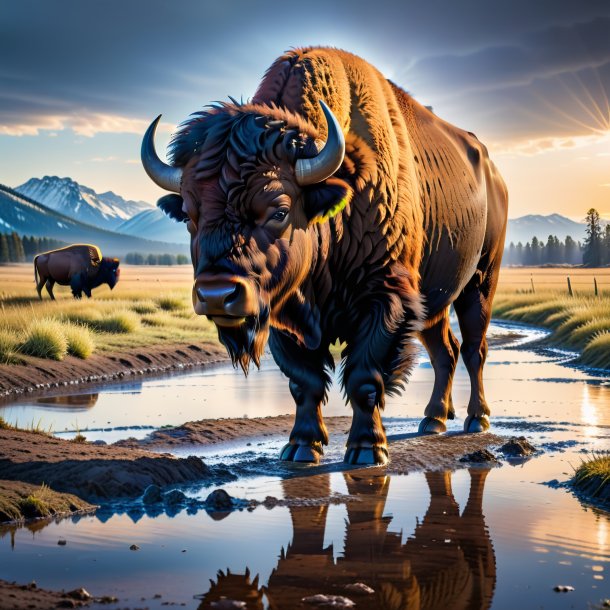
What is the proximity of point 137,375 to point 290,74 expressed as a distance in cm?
992

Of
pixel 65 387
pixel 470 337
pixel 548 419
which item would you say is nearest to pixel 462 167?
pixel 470 337

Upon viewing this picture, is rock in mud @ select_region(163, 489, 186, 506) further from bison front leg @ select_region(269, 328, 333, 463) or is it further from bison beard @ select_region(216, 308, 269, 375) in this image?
bison front leg @ select_region(269, 328, 333, 463)

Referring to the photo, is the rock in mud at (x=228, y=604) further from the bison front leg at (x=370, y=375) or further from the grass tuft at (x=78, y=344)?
the grass tuft at (x=78, y=344)

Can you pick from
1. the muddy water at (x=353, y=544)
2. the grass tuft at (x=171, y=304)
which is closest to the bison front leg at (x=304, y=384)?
the muddy water at (x=353, y=544)

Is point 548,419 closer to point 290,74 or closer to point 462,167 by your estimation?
point 462,167

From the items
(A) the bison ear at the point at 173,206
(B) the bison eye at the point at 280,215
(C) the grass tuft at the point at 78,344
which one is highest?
(A) the bison ear at the point at 173,206

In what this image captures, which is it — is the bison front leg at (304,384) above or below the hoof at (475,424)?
above

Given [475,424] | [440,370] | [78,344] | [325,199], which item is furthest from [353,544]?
[78,344]

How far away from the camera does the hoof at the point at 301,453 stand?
26.9 feet

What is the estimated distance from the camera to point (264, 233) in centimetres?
706

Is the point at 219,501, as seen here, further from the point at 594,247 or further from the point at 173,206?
the point at 594,247

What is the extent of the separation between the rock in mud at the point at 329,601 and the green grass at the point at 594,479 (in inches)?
113

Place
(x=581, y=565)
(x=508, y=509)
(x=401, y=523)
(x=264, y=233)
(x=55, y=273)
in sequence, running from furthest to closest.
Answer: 1. (x=55, y=273)
2. (x=264, y=233)
3. (x=508, y=509)
4. (x=401, y=523)
5. (x=581, y=565)

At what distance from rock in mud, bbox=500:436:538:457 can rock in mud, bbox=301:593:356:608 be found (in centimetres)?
432
